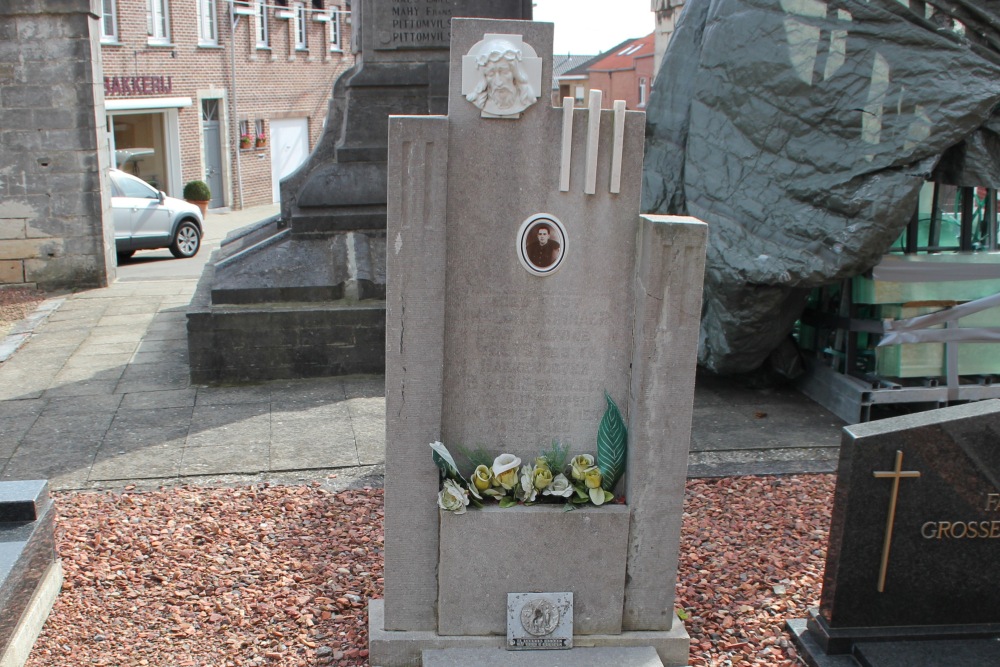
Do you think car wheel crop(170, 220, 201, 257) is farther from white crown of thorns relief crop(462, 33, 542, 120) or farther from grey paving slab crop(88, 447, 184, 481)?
white crown of thorns relief crop(462, 33, 542, 120)

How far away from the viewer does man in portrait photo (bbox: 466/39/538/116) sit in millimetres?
3699

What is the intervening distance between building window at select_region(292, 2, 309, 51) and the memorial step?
28.5 meters

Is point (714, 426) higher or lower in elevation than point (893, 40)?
lower

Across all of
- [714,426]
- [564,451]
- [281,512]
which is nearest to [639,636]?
[564,451]

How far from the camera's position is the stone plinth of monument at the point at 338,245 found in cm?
795

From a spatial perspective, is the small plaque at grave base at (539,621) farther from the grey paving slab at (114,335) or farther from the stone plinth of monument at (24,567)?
the grey paving slab at (114,335)

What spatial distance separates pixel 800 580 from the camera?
480cm

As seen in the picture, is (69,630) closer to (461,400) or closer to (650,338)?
(461,400)

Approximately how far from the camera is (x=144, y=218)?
17031 millimetres

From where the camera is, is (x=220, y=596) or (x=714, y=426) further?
(x=714, y=426)

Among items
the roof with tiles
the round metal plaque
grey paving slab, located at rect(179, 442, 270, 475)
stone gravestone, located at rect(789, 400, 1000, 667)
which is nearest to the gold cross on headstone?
stone gravestone, located at rect(789, 400, 1000, 667)

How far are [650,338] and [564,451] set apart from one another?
2.01ft

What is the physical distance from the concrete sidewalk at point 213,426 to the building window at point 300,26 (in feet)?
74.6

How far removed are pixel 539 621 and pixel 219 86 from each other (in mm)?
25232
